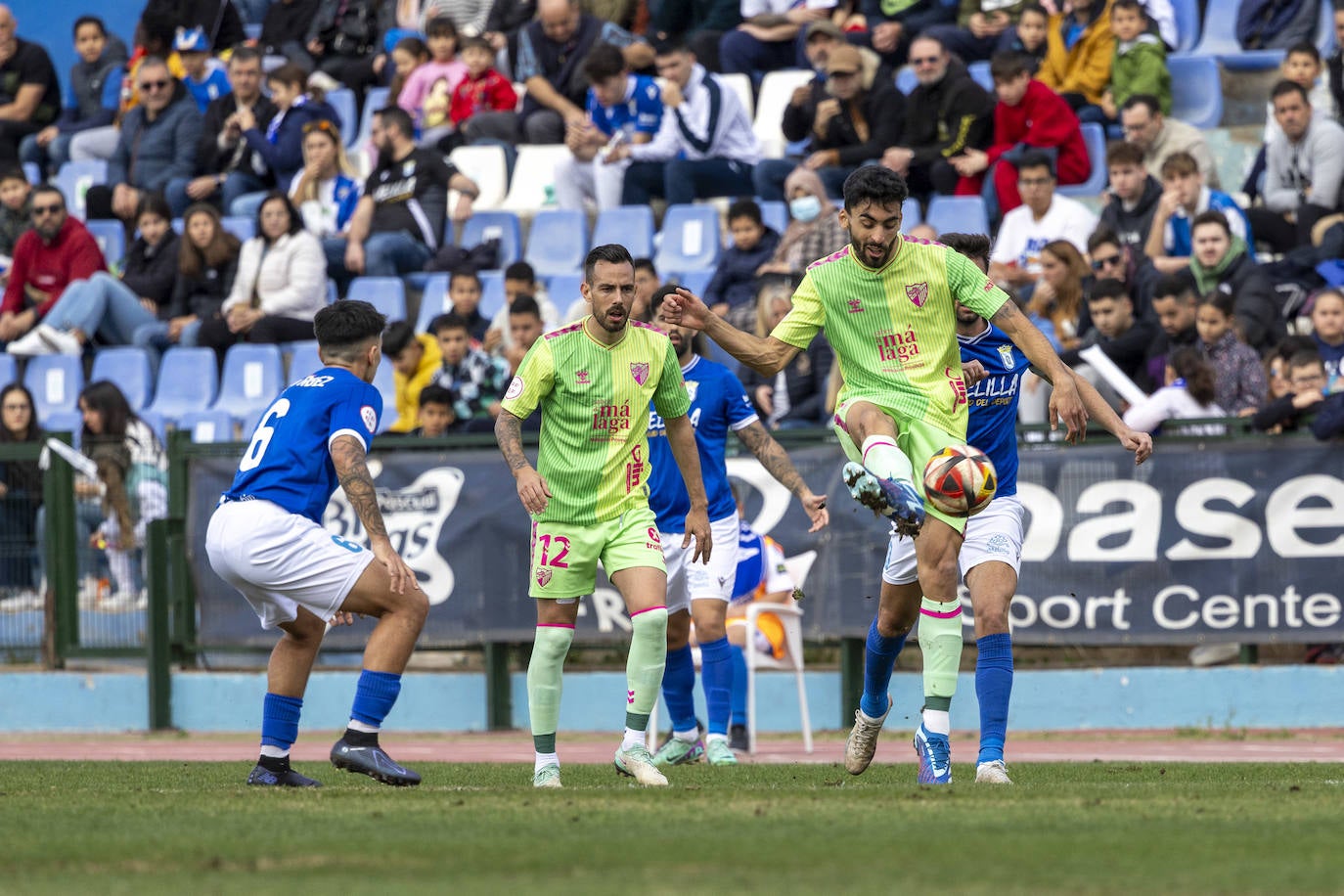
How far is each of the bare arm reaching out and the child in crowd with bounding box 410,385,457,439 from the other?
20.8ft

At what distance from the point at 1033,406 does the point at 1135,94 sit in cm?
310

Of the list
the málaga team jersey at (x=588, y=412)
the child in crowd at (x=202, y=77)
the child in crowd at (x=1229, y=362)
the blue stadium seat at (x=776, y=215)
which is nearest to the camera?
the málaga team jersey at (x=588, y=412)

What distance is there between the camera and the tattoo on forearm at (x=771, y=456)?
10.5 meters

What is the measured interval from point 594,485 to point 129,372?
451 inches

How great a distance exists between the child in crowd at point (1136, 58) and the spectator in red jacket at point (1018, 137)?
52 centimetres

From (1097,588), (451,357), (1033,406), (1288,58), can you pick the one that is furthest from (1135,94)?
(451,357)

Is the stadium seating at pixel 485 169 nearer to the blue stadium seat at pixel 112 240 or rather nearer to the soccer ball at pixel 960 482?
the blue stadium seat at pixel 112 240

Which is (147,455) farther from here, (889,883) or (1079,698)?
(889,883)

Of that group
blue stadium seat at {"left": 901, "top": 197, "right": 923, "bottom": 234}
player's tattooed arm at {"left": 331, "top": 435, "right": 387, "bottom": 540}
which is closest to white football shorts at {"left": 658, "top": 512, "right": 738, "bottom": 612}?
player's tattooed arm at {"left": 331, "top": 435, "right": 387, "bottom": 540}

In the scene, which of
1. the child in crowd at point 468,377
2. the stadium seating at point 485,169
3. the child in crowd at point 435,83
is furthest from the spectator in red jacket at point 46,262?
the child in crowd at point 468,377

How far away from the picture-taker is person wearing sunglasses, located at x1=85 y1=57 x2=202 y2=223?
69.3 ft

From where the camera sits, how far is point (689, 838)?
6105mm

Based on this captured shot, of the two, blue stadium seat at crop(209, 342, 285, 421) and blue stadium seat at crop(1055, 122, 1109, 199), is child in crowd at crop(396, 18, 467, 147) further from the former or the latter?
blue stadium seat at crop(1055, 122, 1109, 199)

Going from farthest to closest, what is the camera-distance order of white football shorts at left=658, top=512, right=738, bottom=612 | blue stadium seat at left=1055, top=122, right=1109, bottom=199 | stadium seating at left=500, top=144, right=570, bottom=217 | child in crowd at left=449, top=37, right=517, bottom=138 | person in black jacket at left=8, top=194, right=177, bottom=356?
child in crowd at left=449, top=37, right=517, bottom=138, stadium seating at left=500, top=144, right=570, bottom=217, person in black jacket at left=8, top=194, right=177, bottom=356, blue stadium seat at left=1055, top=122, right=1109, bottom=199, white football shorts at left=658, top=512, right=738, bottom=612
